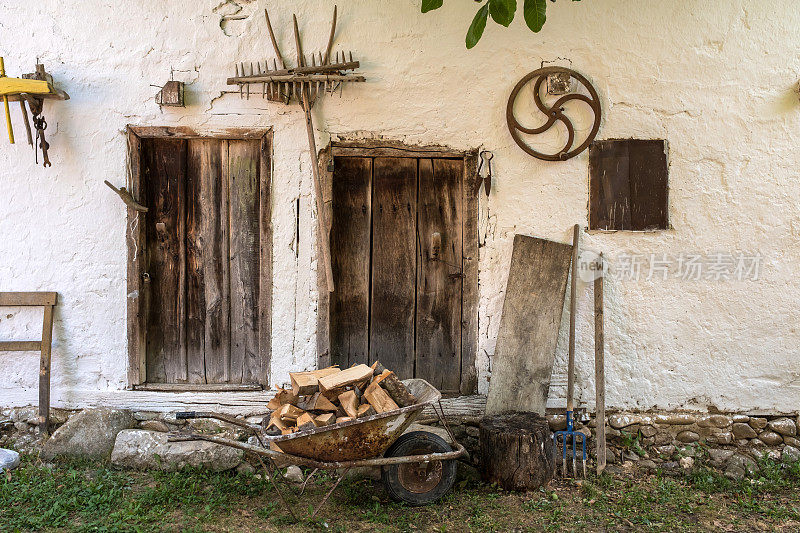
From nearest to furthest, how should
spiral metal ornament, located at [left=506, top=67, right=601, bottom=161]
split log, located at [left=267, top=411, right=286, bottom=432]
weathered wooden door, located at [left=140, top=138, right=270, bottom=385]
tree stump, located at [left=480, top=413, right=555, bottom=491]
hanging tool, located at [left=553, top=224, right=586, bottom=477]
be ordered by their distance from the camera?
split log, located at [left=267, top=411, right=286, bottom=432]
tree stump, located at [left=480, top=413, right=555, bottom=491]
hanging tool, located at [left=553, top=224, right=586, bottom=477]
spiral metal ornament, located at [left=506, top=67, right=601, bottom=161]
weathered wooden door, located at [left=140, top=138, right=270, bottom=385]

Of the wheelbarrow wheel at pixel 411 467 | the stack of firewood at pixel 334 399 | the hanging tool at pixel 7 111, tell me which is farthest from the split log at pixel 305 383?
the hanging tool at pixel 7 111

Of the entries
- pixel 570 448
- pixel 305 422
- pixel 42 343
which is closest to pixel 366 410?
pixel 305 422

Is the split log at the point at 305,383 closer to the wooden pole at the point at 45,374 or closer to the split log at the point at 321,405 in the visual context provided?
the split log at the point at 321,405

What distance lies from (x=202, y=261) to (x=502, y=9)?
2609mm

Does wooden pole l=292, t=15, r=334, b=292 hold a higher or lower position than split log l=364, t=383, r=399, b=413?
higher

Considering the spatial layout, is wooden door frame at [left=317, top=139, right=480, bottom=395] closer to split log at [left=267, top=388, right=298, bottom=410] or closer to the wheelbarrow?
the wheelbarrow

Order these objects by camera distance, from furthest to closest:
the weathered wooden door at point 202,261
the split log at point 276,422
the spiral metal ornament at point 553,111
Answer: the weathered wooden door at point 202,261, the spiral metal ornament at point 553,111, the split log at point 276,422

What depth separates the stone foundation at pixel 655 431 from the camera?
3744mm

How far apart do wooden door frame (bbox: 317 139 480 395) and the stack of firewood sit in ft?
2.53

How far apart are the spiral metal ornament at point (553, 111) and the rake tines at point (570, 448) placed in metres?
1.80

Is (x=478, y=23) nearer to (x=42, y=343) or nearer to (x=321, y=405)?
(x=321, y=405)

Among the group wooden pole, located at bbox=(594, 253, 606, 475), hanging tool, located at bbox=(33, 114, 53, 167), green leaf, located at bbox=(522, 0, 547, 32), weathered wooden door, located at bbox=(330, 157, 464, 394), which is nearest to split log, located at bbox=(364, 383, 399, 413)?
weathered wooden door, located at bbox=(330, 157, 464, 394)

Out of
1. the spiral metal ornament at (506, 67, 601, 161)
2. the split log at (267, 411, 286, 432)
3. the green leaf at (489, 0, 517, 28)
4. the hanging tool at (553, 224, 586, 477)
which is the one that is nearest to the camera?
the split log at (267, 411, 286, 432)

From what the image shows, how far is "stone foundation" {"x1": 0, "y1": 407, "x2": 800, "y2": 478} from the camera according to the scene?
3.74 m
